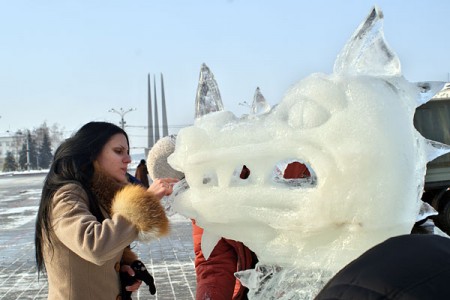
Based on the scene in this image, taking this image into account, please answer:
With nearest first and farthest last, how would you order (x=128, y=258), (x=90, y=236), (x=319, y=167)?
1. (x=319, y=167)
2. (x=90, y=236)
3. (x=128, y=258)

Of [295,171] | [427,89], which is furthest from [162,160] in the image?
[427,89]

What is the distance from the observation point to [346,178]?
3.82 feet

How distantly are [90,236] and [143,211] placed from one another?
0.23 metres

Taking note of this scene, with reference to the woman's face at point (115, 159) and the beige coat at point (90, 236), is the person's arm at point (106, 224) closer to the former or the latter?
the beige coat at point (90, 236)

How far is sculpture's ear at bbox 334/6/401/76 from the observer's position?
123 cm

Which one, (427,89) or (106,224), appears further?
(106,224)

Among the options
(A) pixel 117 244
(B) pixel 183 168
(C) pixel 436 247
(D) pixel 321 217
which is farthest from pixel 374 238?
(A) pixel 117 244

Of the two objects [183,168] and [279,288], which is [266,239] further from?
[183,168]

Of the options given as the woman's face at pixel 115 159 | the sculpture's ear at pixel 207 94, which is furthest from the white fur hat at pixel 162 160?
the sculpture's ear at pixel 207 94

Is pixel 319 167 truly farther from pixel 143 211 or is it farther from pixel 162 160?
pixel 162 160

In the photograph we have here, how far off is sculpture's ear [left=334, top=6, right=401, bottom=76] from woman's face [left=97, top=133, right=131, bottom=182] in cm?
150

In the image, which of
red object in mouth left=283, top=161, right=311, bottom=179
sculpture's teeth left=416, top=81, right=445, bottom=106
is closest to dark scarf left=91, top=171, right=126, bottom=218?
red object in mouth left=283, top=161, right=311, bottom=179

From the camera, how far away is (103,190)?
96.6 inches

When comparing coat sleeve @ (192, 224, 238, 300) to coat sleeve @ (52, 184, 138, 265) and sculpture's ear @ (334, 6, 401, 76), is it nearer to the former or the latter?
coat sleeve @ (52, 184, 138, 265)
